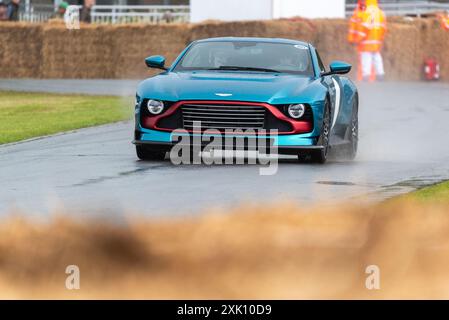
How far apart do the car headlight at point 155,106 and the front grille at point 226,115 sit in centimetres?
24

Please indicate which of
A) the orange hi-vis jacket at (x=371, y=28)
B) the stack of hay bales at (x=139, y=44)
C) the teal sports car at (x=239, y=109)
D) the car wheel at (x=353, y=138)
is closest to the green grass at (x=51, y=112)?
the teal sports car at (x=239, y=109)

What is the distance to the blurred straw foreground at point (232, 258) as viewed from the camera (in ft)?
24.0

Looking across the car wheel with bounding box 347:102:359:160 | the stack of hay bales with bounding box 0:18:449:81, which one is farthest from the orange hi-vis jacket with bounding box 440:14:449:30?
the car wheel with bounding box 347:102:359:160

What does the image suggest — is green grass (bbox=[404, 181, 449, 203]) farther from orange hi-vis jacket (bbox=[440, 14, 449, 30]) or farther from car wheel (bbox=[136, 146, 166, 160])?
orange hi-vis jacket (bbox=[440, 14, 449, 30])

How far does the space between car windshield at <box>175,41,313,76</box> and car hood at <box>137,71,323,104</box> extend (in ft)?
1.95

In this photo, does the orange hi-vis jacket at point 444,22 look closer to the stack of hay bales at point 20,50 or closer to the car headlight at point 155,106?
the stack of hay bales at point 20,50

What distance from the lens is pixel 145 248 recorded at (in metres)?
8.27

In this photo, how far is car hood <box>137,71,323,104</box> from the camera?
15852 millimetres

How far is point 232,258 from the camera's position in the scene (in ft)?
26.2

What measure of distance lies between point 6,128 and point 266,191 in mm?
9581

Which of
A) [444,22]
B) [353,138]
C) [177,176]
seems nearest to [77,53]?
[444,22]

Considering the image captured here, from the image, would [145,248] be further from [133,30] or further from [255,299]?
[133,30]

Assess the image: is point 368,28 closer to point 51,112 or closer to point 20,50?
point 20,50

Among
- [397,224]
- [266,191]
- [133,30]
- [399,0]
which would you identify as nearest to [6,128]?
[266,191]
